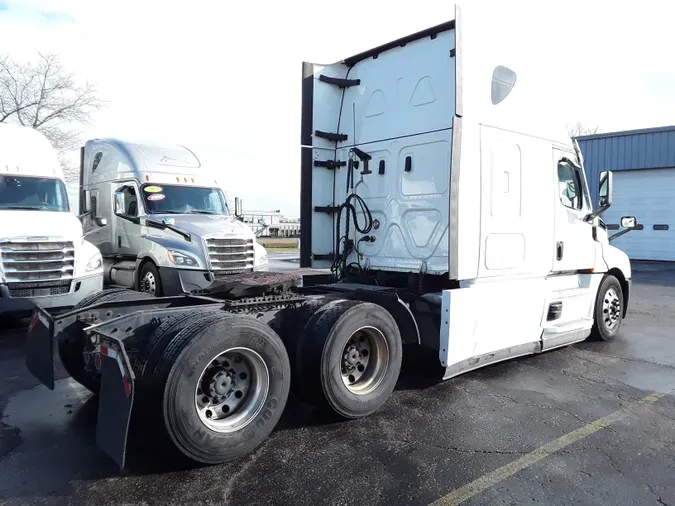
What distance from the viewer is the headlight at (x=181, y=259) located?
9.93 meters

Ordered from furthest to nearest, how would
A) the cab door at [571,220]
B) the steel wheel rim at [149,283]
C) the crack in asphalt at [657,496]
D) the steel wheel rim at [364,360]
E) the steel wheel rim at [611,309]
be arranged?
the steel wheel rim at [149,283] → the steel wheel rim at [611,309] → the cab door at [571,220] → the steel wheel rim at [364,360] → the crack in asphalt at [657,496]

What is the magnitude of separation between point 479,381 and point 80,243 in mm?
6825

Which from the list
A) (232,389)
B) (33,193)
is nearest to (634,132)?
(33,193)

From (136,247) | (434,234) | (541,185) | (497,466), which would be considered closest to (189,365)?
(497,466)

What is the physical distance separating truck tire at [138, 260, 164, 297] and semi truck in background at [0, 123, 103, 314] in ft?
4.45

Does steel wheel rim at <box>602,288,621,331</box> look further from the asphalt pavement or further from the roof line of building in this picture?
the roof line of building

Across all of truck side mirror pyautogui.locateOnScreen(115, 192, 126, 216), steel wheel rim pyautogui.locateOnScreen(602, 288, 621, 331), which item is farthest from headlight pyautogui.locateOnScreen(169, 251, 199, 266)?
steel wheel rim pyautogui.locateOnScreen(602, 288, 621, 331)

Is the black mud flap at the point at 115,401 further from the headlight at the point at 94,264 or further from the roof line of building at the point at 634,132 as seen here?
the roof line of building at the point at 634,132

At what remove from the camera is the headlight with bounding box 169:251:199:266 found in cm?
993

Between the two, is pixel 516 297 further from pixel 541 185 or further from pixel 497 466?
pixel 497 466

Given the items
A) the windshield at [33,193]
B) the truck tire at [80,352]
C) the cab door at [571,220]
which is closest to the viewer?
the truck tire at [80,352]

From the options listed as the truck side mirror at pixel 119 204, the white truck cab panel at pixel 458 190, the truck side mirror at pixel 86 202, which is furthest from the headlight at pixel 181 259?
the truck side mirror at pixel 86 202

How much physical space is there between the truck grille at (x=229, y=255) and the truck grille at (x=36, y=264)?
2.43 m

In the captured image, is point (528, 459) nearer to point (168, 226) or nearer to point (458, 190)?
point (458, 190)
